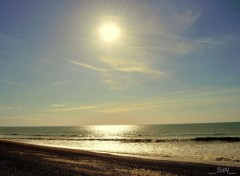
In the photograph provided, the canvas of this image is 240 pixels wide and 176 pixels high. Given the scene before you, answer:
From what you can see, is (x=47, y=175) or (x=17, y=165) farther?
(x=17, y=165)

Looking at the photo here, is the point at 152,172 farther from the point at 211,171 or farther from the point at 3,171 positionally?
the point at 3,171

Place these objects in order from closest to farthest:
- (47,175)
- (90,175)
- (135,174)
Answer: (47,175), (90,175), (135,174)

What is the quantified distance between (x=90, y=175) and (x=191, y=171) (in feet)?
30.1

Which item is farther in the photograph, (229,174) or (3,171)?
(229,174)

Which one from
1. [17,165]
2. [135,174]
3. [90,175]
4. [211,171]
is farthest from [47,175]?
[211,171]

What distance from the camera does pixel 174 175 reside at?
22.5m

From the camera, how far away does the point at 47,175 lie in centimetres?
1902

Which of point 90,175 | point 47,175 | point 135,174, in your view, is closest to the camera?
point 47,175

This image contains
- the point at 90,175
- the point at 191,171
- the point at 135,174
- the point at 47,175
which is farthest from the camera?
the point at 191,171

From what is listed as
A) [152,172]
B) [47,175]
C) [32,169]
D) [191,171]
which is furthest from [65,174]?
[191,171]

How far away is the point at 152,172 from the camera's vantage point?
23.5 meters

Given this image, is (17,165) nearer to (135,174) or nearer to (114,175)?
(114,175)

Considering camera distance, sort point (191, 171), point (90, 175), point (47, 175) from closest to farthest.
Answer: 1. point (47, 175)
2. point (90, 175)
3. point (191, 171)

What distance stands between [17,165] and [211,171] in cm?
1582
